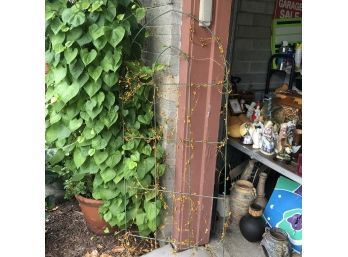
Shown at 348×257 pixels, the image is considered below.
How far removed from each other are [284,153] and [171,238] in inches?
39.6

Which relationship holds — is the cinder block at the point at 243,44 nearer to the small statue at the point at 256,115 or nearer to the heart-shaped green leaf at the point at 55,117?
the small statue at the point at 256,115

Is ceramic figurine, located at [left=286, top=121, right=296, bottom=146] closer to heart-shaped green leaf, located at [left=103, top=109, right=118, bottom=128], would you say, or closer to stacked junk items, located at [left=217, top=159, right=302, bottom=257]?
stacked junk items, located at [left=217, top=159, right=302, bottom=257]

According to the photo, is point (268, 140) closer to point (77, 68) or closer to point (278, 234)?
point (278, 234)

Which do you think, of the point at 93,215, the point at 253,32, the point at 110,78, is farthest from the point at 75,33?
the point at 253,32

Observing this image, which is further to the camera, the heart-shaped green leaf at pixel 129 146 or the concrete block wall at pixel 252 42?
the concrete block wall at pixel 252 42

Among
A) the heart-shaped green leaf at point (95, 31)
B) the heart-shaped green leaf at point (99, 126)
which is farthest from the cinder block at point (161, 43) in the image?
the heart-shaped green leaf at point (99, 126)

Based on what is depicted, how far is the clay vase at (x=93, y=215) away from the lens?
2.20 m

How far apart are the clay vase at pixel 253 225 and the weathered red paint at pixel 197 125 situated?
0.30 m

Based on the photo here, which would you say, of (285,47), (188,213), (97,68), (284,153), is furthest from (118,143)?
(285,47)

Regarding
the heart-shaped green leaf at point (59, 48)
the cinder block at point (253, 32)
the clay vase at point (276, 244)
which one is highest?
the cinder block at point (253, 32)

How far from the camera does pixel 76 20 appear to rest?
167 centimetres

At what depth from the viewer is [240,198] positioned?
7.93 feet

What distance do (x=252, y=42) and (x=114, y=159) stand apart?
1.62 metres

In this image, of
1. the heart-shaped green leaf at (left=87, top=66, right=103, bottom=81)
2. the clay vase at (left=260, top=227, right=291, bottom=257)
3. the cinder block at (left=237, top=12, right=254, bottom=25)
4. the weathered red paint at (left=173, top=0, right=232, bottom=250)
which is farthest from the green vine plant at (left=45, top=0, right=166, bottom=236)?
the cinder block at (left=237, top=12, right=254, bottom=25)
